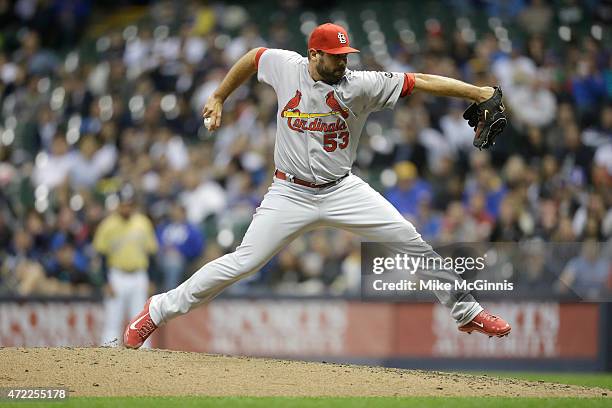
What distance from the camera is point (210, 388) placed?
771 cm

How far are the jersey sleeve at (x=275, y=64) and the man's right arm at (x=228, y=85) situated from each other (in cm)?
6

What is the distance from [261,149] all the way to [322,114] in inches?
285

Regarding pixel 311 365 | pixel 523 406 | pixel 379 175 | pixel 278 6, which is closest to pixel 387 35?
pixel 278 6

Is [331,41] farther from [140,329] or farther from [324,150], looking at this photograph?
[140,329]

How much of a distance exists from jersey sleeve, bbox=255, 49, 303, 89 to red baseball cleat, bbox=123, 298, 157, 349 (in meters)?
1.80

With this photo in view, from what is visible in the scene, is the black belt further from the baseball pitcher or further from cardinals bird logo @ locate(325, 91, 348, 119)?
cardinals bird logo @ locate(325, 91, 348, 119)

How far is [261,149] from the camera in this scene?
48.9 ft

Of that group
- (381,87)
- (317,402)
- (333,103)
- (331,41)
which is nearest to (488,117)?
(381,87)

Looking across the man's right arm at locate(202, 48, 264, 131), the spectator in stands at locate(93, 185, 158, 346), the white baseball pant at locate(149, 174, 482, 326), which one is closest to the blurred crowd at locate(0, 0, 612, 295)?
the spectator in stands at locate(93, 185, 158, 346)

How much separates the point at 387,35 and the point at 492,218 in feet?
15.7

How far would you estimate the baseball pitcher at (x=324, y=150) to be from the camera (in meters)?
7.67

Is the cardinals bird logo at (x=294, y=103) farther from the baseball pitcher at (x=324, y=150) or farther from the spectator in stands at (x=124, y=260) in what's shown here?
the spectator in stands at (x=124, y=260)

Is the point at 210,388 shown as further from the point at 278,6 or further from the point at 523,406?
the point at 278,6

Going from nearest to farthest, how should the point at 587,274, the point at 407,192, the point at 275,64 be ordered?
the point at 275,64 → the point at 587,274 → the point at 407,192
